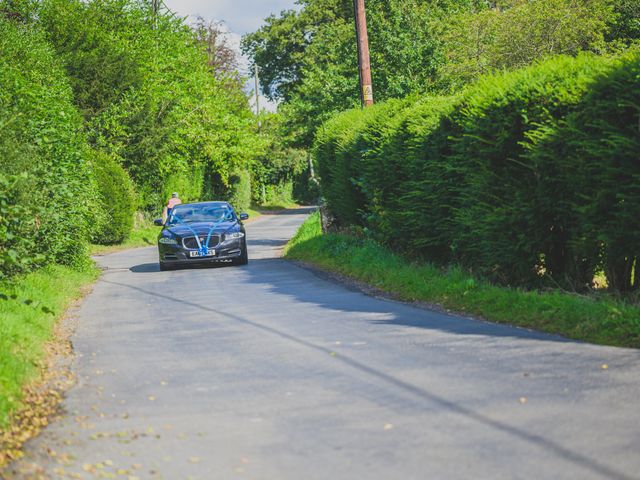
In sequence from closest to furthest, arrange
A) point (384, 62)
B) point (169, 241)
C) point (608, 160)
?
point (608, 160)
point (169, 241)
point (384, 62)

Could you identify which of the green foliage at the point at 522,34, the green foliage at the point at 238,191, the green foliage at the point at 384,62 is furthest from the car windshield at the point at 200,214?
the green foliage at the point at 238,191

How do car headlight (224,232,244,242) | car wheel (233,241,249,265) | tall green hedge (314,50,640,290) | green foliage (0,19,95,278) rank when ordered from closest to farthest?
tall green hedge (314,50,640,290) < green foliage (0,19,95,278) < car headlight (224,232,244,242) < car wheel (233,241,249,265)

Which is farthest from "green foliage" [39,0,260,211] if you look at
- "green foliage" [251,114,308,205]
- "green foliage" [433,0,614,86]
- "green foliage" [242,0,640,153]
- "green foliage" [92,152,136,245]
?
"green foliage" [251,114,308,205]

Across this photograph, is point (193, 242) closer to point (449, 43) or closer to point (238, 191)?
point (449, 43)

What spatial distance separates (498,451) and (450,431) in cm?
55

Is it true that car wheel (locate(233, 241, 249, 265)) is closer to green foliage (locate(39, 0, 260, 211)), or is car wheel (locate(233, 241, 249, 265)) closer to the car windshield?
the car windshield

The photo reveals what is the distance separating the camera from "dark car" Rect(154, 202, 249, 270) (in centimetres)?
2236

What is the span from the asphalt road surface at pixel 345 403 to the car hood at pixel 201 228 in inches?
408

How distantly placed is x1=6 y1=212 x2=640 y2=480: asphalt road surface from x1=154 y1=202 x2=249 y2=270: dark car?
33.2 ft

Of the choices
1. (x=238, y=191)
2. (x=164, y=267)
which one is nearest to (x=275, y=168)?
(x=238, y=191)

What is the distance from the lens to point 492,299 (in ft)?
39.4

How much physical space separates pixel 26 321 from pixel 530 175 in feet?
21.3

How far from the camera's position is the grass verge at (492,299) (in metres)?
9.27

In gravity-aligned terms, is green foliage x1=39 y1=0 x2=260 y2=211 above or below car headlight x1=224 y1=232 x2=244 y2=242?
above
